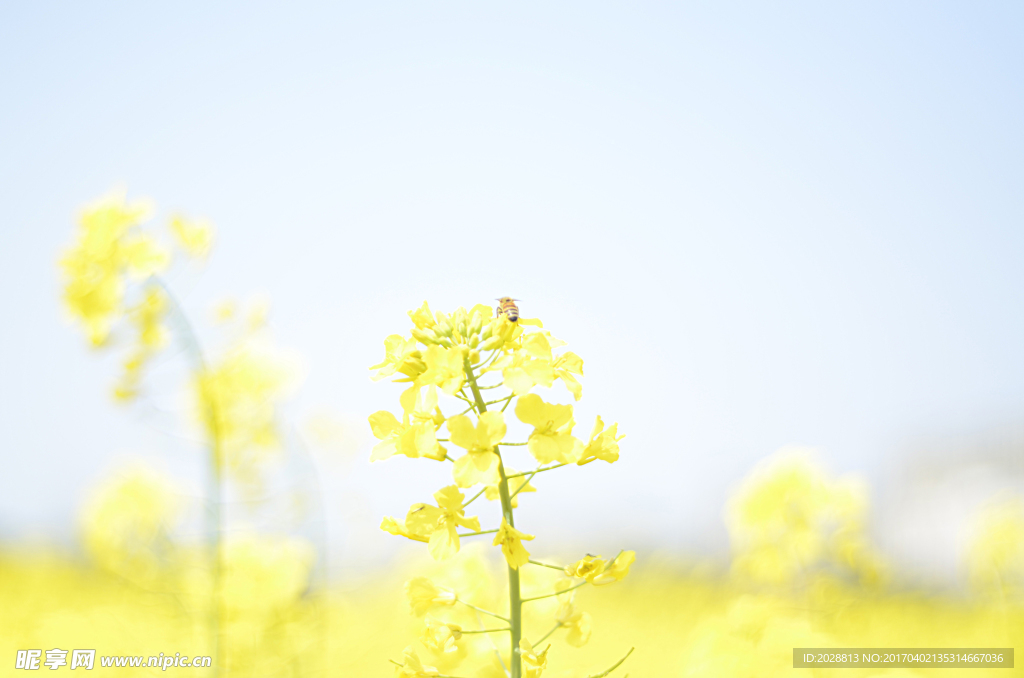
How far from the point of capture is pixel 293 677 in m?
2.51

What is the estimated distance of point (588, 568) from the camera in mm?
1088

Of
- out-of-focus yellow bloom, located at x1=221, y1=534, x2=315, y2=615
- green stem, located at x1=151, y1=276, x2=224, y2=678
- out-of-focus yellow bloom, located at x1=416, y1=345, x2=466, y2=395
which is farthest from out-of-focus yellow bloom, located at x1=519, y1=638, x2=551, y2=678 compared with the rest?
out-of-focus yellow bloom, located at x1=221, y1=534, x2=315, y2=615

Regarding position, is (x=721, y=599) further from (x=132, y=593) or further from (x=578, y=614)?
(x=578, y=614)

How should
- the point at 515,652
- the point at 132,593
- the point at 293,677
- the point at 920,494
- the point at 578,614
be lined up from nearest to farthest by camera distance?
the point at 515,652, the point at 578,614, the point at 293,677, the point at 132,593, the point at 920,494

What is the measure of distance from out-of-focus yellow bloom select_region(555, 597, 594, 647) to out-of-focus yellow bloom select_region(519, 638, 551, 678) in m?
0.19

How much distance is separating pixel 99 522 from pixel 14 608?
4.72 ft

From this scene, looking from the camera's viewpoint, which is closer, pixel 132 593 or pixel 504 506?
pixel 504 506

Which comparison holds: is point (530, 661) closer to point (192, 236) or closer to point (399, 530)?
point (399, 530)

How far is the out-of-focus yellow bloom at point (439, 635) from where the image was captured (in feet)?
3.74

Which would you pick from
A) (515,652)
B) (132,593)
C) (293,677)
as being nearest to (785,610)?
(293,677)

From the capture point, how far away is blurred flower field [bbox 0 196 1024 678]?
3.45ft

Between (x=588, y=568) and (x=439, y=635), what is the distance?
0.31m

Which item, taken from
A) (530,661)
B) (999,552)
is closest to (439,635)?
(530,661)

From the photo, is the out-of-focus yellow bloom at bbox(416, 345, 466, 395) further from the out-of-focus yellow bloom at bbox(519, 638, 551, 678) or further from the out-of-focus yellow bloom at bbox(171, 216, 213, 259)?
the out-of-focus yellow bloom at bbox(171, 216, 213, 259)
